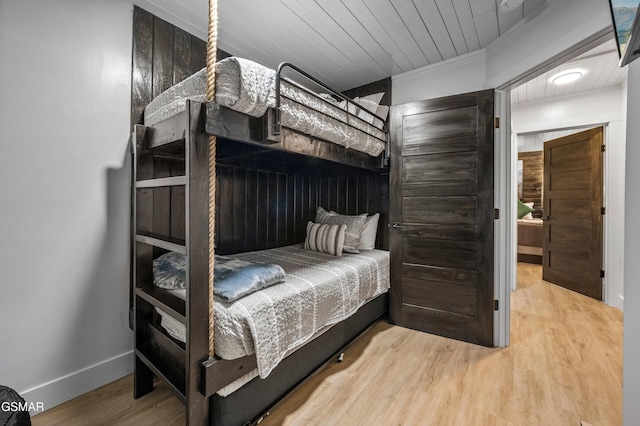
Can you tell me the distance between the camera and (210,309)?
1.23m

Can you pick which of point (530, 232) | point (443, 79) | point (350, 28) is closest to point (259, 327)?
point (350, 28)

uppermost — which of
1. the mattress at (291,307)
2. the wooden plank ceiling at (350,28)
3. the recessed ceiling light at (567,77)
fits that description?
the recessed ceiling light at (567,77)

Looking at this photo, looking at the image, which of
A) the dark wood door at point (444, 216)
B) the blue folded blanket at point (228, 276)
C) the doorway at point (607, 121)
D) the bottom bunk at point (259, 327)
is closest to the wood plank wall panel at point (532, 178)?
the doorway at point (607, 121)

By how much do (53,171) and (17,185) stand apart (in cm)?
16

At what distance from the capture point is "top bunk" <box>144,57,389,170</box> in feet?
3.94

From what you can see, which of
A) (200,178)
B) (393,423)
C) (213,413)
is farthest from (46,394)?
(393,423)

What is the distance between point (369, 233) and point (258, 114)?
178 cm

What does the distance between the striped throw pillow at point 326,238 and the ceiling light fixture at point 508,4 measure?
6.35 ft

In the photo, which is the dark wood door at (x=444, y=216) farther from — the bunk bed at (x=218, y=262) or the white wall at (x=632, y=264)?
the white wall at (x=632, y=264)

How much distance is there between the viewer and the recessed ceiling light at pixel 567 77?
280cm

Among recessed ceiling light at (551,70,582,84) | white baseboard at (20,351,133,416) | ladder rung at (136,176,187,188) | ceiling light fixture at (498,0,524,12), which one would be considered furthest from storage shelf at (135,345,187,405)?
recessed ceiling light at (551,70,582,84)

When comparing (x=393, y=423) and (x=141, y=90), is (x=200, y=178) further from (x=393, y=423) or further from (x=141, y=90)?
(x=393, y=423)

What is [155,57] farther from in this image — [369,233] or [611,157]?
[611,157]

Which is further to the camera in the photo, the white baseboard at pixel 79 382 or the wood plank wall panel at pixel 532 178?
the wood plank wall panel at pixel 532 178
